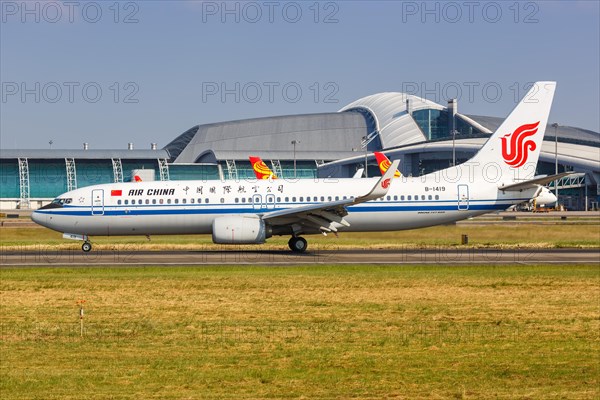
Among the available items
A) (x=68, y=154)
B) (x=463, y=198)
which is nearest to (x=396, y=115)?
(x=68, y=154)

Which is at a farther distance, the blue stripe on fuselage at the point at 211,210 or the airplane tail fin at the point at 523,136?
the airplane tail fin at the point at 523,136

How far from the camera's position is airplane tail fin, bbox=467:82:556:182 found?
142ft

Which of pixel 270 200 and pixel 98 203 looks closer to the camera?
pixel 270 200

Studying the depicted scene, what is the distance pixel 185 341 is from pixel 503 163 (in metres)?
28.9

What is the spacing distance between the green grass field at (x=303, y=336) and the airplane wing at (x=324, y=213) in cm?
843

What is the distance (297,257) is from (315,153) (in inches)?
4131

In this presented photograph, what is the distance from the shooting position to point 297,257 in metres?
37.6

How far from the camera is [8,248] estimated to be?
4491 cm

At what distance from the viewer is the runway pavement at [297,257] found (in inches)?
1382

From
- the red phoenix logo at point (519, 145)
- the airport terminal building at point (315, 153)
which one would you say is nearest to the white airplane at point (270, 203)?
the red phoenix logo at point (519, 145)

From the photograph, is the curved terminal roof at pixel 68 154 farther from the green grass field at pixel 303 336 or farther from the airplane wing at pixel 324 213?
the green grass field at pixel 303 336

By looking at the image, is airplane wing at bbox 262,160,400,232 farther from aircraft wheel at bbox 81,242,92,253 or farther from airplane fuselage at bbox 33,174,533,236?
aircraft wheel at bbox 81,242,92,253

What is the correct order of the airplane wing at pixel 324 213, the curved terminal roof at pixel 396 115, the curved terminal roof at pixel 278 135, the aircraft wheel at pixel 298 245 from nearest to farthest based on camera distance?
the airplane wing at pixel 324 213
the aircraft wheel at pixel 298 245
the curved terminal roof at pixel 396 115
the curved terminal roof at pixel 278 135

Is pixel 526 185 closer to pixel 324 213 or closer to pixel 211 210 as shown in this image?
pixel 324 213
